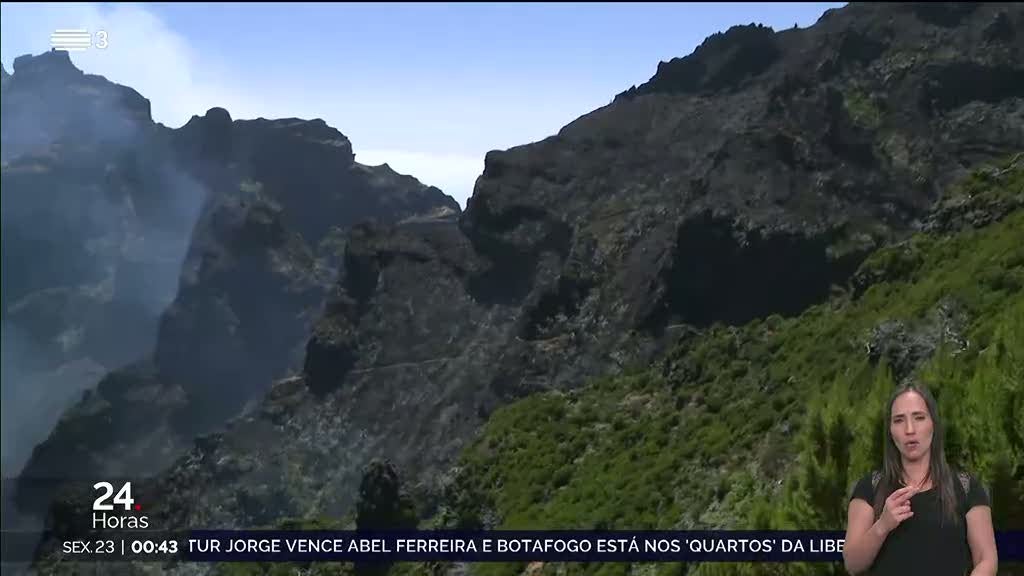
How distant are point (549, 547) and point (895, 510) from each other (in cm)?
2442

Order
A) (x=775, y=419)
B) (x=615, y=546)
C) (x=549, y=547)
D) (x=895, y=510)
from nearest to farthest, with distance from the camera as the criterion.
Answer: (x=895, y=510) < (x=615, y=546) < (x=549, y=547) < (x=775, y=419)

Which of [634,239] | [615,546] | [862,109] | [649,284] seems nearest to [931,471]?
[615,546]

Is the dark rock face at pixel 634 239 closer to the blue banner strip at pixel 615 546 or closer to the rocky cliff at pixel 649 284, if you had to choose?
Answer: the rocky cliff at pixel 649 284

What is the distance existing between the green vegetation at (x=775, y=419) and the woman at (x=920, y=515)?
22.3ft

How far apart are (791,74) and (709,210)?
17145mm

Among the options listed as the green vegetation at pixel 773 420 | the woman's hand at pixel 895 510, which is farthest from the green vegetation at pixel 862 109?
the woman's hand at pixel 895 510

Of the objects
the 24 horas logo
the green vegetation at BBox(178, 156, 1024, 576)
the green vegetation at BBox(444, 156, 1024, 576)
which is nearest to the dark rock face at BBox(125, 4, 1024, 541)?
the green vegetation at BBox(178, 156, 1024, 576)

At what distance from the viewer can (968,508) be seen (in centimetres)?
568

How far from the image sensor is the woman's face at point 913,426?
5.69m

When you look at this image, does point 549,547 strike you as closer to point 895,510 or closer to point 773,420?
point 773,420

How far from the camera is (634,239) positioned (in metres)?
65.0

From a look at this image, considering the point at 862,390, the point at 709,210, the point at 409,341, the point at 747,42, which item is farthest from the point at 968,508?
the point at 747,42

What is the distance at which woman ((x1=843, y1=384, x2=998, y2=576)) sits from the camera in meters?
5.64

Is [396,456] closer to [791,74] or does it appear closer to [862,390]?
[791,74]
